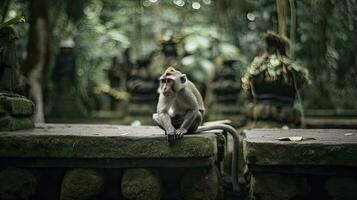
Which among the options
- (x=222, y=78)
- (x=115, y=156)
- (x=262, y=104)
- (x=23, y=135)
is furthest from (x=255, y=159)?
(x=222, y=78)

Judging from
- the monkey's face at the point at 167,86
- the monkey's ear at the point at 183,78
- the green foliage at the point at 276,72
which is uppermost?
the green foliage at the point at 276,72

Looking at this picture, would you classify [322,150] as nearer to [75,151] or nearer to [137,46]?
[75,151]

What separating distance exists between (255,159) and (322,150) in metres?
0.66

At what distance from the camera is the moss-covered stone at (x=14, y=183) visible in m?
4.16

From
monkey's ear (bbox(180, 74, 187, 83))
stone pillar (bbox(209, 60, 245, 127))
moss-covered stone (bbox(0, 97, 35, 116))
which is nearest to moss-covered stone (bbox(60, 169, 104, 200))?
moss-covered stone (bbox(0, 97, 35, 116))

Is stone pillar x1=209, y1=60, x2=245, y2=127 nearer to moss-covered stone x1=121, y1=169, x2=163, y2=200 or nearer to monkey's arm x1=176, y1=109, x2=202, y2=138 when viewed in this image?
monkey's arm x1=176, y1=109, x2=202, y2=138

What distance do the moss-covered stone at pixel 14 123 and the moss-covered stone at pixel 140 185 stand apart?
5.25ft

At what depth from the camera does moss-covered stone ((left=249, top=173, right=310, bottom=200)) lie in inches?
157

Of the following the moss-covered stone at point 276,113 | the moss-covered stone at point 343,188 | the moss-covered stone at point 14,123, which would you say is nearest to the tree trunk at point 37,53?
the moss-covered stone at point 14,123

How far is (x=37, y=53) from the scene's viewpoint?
28.5 feet

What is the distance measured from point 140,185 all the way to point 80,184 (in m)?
0.67

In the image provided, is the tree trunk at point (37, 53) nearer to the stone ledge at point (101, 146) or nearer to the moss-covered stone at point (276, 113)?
the stone ledge at point (101, 146)

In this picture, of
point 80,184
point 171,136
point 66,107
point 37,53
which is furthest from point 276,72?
point 66,107

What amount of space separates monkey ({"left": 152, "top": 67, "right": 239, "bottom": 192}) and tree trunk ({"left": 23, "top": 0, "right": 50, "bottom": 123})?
513cm
